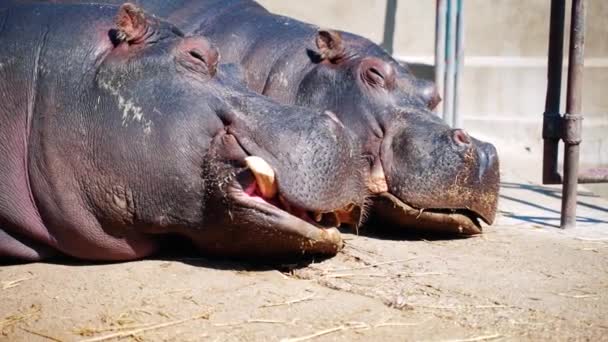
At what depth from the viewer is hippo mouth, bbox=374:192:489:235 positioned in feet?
12.4

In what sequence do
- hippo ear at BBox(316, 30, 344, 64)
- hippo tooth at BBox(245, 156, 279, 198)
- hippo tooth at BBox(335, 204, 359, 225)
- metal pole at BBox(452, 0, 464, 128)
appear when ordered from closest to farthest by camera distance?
hippo tooth at BBox(245, 156, 279, 198)
hippo tooth at BBox(335, 204, 359, 225)
hippo ear at BBox(316, 30, 344, 64)
metal pole at BBox(452, 0, 464, 128)

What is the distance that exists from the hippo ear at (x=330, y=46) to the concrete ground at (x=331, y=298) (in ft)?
3.21

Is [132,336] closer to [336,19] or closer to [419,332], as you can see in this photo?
[419,332]

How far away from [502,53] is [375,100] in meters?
4.38

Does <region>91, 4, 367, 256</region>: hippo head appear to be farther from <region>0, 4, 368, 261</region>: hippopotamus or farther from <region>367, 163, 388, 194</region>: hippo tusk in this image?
<region>367, 163, 388, 194</region>: hippo tusk

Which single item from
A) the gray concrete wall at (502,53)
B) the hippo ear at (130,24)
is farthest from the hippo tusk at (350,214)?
the gray concrete wall at (502,53)

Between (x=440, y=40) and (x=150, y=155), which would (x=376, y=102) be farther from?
(x=440, y=40)

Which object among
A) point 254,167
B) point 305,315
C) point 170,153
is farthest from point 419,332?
point 170,153

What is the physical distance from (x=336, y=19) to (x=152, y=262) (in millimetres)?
5067

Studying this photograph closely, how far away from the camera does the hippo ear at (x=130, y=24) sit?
3.14m

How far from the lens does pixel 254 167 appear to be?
2814 millimetres

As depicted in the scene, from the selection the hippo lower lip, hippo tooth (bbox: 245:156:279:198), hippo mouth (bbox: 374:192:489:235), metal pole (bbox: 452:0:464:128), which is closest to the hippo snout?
hippo mouth (bbox: 374:192:489:235)

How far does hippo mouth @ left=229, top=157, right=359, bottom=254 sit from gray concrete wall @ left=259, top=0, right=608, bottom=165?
506 cm

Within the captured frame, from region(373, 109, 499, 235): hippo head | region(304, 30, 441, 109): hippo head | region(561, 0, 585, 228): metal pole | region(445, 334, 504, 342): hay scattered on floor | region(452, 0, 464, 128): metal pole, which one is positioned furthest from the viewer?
region(452, 0, 464, 128): metal pole
